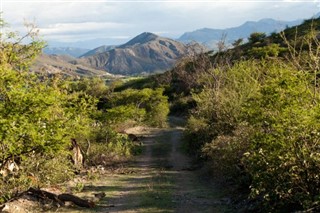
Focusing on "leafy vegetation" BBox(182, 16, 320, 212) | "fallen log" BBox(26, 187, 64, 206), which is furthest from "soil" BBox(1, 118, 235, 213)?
"leafy vegetation" BBox(182, 16, 320, 212)

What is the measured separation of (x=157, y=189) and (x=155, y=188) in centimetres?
27

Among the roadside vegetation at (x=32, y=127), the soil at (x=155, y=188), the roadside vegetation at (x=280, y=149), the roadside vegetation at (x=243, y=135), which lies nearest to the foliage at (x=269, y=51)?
the soil at (x=155, y=188)

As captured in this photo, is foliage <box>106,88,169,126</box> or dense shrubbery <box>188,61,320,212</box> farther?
foliage <box>106,88,169,126</box>

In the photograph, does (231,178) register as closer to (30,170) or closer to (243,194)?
(243,194)

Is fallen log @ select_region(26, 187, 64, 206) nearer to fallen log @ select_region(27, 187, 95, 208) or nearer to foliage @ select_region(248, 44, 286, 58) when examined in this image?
fallen log @ select_region(27, 187, 95, 208)

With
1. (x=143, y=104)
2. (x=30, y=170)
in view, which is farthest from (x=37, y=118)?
(x=143, y=104)

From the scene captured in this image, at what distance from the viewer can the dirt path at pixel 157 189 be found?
52.7 feet

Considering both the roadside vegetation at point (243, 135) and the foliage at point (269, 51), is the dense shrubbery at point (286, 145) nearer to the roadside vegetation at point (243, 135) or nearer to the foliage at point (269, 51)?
the roadside vegetation at point (243, 135)

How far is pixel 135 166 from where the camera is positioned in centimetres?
2748

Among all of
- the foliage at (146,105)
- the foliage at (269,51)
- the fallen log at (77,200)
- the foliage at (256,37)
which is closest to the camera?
the fallen log at (77,200)

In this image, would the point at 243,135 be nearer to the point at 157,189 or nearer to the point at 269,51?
the point at 157,189

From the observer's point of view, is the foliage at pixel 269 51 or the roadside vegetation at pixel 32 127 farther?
the foliage at pixel 269 51

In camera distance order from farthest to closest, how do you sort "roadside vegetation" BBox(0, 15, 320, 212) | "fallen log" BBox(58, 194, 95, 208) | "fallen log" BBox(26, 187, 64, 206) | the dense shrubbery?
1. "fallen log" BBox(58, 194, 95, 208)
2. "fallen log" BBox(26, 187, 64, 206)
3. "roadside vegetation" BBox(0, 15, 320, 212)
4. the dense shrubbery

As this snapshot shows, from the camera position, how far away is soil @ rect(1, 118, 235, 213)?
1605 cm
